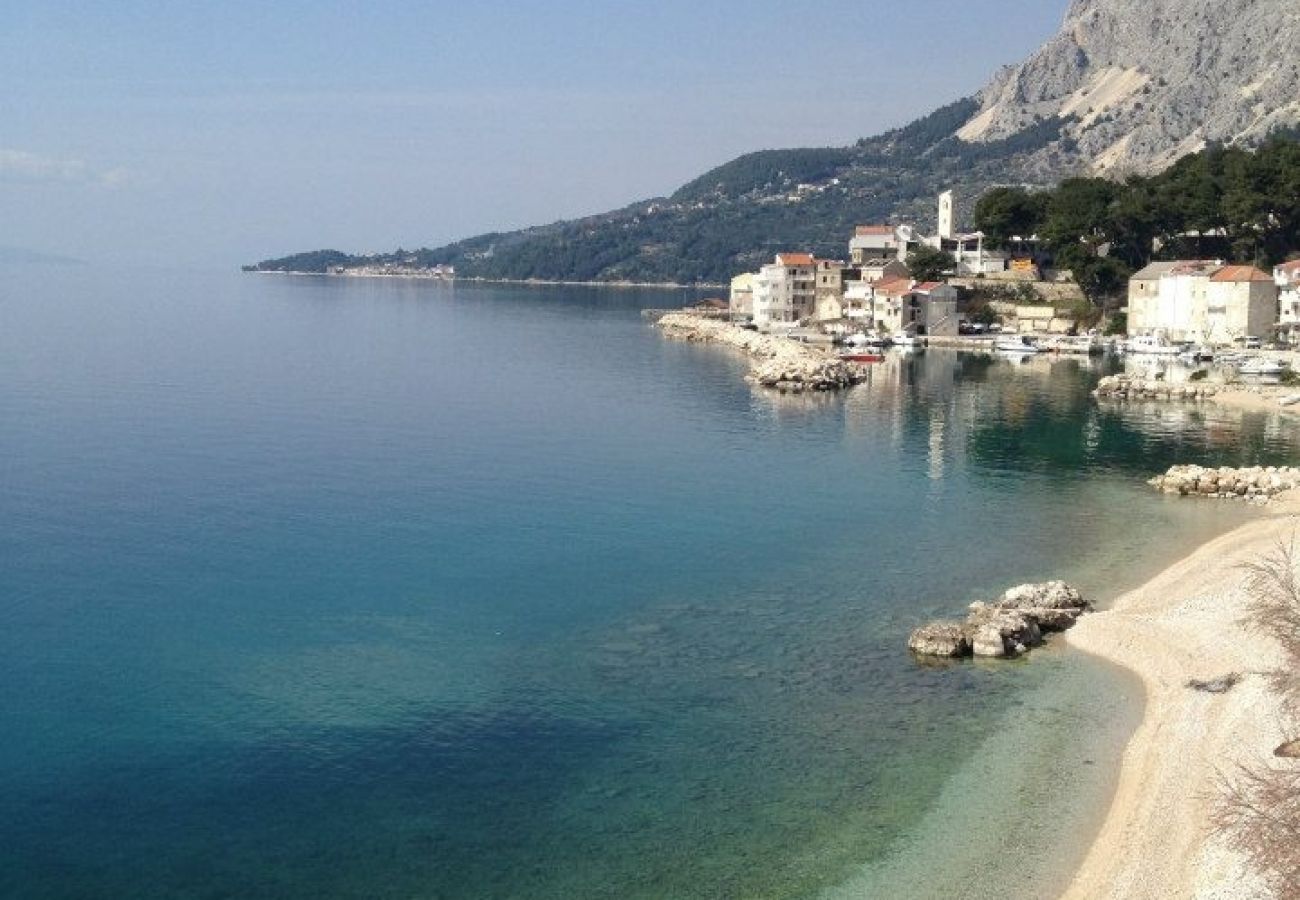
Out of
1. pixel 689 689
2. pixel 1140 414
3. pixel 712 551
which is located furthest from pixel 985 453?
pixel 689 689

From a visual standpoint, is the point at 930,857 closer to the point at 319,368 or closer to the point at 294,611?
the point at 294,611

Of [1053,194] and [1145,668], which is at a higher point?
[1053,194]

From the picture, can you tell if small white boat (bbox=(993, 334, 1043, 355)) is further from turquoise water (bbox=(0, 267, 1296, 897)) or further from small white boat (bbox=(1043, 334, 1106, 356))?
turquoise water (bbox=(0, 267, 1296, 897))

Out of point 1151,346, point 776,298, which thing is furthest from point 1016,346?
point 776,298

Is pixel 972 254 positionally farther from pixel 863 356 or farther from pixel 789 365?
pixel 789 365

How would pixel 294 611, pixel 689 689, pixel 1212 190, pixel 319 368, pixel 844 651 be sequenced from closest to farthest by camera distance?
pixel 689 689 < pixel 844 651 < pixel 294 611 < pixel 319 368 < pixel 1212 190

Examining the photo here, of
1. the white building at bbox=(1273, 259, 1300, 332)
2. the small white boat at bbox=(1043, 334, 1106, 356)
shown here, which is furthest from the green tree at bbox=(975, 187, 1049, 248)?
the white building at bbox=(1273, 259, 1300, 332)
